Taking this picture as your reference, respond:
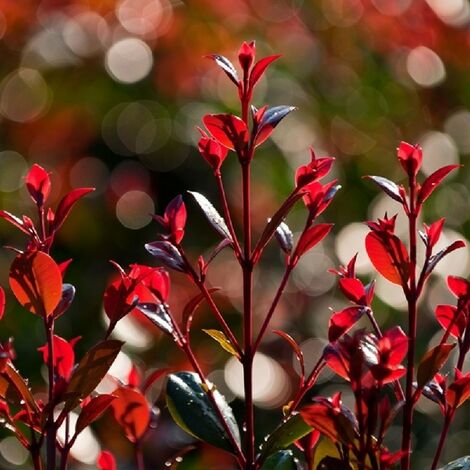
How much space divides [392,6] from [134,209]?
983mm

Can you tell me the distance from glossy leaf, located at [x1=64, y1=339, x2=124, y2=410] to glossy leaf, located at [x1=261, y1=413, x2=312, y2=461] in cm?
12

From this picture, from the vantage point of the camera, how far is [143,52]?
125 inches

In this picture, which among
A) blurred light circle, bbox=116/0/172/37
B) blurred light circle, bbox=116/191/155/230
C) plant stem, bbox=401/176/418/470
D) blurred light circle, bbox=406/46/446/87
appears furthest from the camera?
blurred light circle, bbox=116/0/172/37

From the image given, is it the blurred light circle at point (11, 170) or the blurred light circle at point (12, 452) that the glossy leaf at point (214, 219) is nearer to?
the blurred light circle at point (12, 452)

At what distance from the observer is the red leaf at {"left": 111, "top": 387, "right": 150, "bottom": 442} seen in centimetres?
82

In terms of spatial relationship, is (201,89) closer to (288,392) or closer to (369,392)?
(288,392)

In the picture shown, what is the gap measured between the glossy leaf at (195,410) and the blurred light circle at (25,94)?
2.47 m

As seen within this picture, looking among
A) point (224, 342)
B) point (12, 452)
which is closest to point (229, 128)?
point (224, 342)

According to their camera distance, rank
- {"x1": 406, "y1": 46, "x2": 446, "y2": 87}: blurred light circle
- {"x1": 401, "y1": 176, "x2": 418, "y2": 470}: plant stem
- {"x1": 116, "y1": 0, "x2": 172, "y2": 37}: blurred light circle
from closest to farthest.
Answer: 1. {"x1": 401, "y1": 176, "x2": 418, "y2": 470}: plant stem
2. {"x1": 406, "y1": 46, "x2": 446, "y2": 87}: blurred light circle
3. {"x1": 116, "y1": 0, "x2": 172, "y2": 37}: blurred light circle

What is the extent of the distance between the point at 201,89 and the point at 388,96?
58 centimetres

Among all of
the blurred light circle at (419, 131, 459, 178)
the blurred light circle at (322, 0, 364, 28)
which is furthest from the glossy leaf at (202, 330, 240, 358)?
the blurred light circle at (322, 0, 364, 28)

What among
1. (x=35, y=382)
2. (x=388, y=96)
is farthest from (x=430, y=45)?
(x=35, y=382)

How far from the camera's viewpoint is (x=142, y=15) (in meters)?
3.31

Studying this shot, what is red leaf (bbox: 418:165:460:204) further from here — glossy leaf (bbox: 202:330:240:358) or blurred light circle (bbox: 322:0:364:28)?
blurred light circle (bbox: 322:0:364:28)
